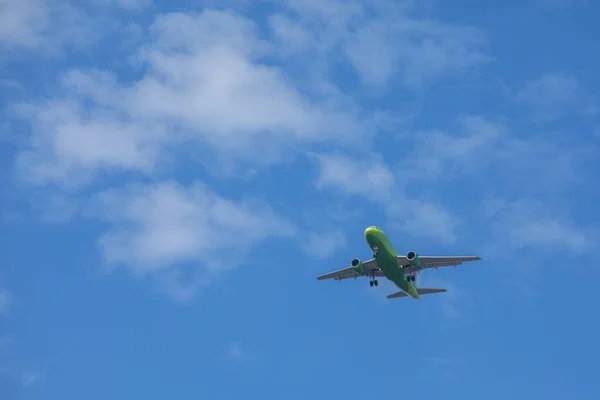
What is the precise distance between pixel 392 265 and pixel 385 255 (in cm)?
217

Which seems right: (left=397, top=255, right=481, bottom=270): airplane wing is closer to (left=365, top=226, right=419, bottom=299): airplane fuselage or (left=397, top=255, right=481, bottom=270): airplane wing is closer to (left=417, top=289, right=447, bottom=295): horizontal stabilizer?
(left=365, top=226, right=419, bottom=299): airplane fuselage

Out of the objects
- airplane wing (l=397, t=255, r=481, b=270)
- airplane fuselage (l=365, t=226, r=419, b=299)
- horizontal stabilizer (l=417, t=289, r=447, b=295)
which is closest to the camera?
airplane fuselage (l=365, t=226, r=419, b=299)

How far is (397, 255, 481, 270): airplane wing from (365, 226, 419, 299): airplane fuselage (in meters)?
1.00

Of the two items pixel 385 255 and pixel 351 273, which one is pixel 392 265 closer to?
pixel 385 255

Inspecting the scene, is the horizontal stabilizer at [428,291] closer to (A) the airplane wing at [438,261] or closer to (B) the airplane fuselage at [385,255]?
(A) the airplane wing at [438,261]

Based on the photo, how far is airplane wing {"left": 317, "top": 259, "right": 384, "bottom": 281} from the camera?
446 ft

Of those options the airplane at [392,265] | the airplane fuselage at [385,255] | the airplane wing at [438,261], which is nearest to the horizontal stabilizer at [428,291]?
the airplane at [392,265]

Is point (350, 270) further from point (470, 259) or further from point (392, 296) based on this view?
point (470, 259)

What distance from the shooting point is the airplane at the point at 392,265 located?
12700 cm

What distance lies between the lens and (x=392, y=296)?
461 feet

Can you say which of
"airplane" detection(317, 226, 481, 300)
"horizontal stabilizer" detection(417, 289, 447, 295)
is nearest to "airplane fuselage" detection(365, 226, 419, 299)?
"airplane" detection(317, 226, 481, 300)

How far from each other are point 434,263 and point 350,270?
1030 centimetres

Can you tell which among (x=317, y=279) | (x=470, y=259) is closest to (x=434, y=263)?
(x=470, y=259)

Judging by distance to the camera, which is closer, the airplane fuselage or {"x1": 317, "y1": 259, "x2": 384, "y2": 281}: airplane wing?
the airplane fuselage
